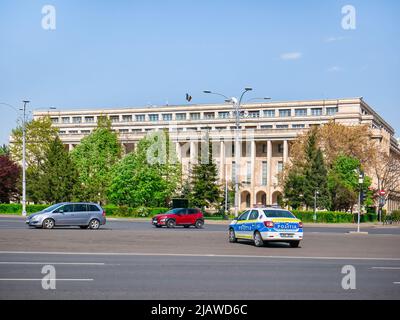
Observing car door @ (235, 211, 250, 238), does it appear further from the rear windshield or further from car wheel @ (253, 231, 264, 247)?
the rear windshield

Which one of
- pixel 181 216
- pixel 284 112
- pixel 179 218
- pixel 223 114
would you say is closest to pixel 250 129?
pixel 284 112

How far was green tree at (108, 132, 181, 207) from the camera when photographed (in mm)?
72000

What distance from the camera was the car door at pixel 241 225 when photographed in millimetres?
25217

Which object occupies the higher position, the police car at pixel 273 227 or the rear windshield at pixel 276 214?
the rear windshield at pixel 276 214

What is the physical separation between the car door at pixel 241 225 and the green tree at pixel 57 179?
4799 cm

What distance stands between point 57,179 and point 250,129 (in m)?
54.4

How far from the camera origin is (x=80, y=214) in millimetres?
34000

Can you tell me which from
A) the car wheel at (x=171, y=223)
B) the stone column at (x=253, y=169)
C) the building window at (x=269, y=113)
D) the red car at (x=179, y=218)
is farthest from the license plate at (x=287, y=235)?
the building window at (x=269, y=113)

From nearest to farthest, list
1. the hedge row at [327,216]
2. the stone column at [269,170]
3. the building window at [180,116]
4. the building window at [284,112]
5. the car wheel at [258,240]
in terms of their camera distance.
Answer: the car wheel at [258,240] < the hedge row at [327,216] < the stone column at [269,170] < the building window at [284,112] < the building window at [180,116]

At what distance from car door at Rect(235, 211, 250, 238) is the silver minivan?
11.8 m

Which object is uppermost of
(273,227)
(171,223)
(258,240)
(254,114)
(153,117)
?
(153,117)

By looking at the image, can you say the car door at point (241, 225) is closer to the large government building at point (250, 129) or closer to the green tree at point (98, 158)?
the green tree at point (98, 158)

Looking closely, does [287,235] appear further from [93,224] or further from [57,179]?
[57,179]
